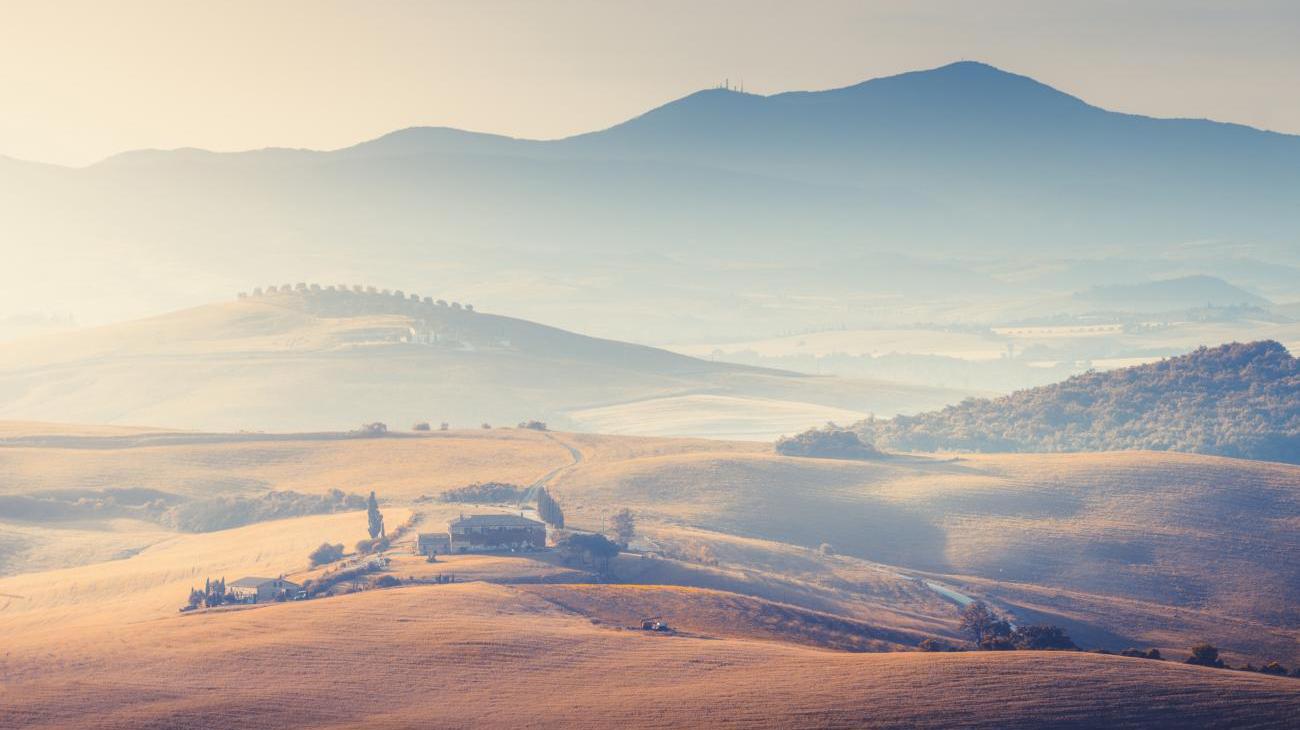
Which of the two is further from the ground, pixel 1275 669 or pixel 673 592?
pixel 673 592

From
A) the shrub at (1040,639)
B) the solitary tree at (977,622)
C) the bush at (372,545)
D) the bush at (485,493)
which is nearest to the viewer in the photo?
the shrub at (1040,639)

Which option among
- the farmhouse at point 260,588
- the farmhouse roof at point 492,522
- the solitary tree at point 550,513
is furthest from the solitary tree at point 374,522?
the farmhouse at point 260,588

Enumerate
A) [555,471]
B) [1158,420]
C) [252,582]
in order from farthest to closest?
[1158,420] < [555,471] < [252,582]

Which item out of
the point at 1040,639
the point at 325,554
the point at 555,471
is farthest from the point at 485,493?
the point at 1040,639

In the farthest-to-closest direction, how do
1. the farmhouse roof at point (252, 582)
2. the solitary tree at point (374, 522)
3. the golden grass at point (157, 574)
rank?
the solitary tree at point (374, 522), the farmhouse roof at point (252, 582), the golden grass at point (157, 574)

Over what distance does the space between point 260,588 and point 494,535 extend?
645 inches

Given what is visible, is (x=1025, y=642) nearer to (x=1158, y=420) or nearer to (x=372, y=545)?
(x=372, y=545)

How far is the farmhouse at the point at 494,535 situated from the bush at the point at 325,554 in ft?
24.5

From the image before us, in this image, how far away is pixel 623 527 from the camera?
112625mm

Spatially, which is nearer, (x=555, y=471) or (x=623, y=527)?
(x=623, y=527)

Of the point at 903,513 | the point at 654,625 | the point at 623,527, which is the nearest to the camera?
the point at 654,625

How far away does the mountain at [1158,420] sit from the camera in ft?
587

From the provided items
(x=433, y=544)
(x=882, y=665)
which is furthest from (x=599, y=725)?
(x=433, y=544)

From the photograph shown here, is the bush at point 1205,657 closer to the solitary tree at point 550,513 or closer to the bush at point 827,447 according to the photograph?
the solitary tree at point 550,513
